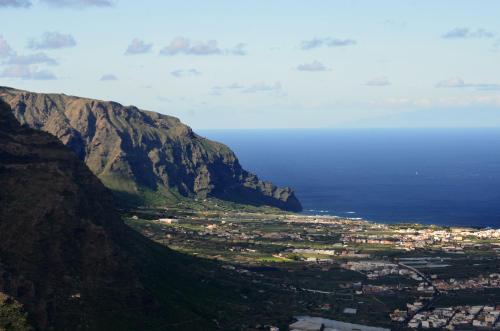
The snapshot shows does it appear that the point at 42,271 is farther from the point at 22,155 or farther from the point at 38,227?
the point at 22,155

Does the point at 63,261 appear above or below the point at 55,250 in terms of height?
below

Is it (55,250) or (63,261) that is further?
(55,250)

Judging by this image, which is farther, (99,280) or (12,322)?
(99,280)

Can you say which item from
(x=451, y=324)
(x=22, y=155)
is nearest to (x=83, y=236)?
(x=22, y=155)
